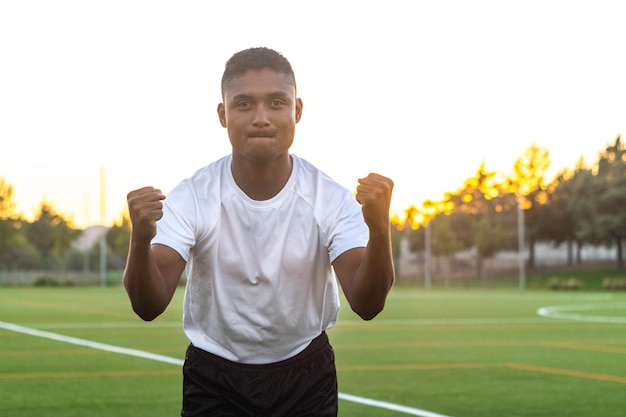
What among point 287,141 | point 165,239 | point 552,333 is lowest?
point 552,333

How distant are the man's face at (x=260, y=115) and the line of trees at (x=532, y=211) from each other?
250ft

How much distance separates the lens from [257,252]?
414 cm

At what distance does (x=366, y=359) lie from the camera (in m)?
15.2

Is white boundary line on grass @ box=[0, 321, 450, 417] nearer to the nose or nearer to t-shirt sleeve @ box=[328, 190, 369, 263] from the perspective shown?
t-shirt sleeve @ box=[328, 190, 369, 263]

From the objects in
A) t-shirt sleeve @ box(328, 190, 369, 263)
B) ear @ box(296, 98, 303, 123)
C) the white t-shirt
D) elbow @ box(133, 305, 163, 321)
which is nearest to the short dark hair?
ear @ box(296, 98, 303, 123)

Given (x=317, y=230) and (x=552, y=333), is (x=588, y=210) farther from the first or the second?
(x=317, y=230)

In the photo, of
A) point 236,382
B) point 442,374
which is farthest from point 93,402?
point 236,382

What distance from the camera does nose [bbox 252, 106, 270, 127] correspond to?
13.0ft

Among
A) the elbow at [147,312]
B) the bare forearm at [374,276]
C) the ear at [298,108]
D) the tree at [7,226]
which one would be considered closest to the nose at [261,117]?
the ear at [298,108]

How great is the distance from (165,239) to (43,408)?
6.72 m

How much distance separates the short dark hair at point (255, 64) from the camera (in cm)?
411

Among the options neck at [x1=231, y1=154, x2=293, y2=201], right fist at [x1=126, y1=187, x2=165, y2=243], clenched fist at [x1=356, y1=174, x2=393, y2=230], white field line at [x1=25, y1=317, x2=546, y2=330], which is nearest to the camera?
right fist at [x1=126, y1=187, x2=165, y2=243]

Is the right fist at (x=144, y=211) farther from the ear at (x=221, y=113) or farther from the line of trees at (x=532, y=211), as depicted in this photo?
the line of trees at (x=532, y=211)

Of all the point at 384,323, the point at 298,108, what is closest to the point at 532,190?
the point at 384,323
